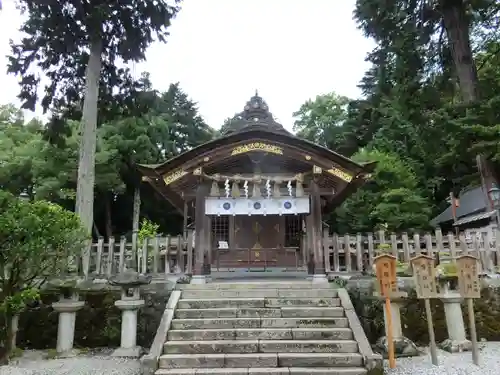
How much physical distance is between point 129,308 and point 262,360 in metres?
3.27

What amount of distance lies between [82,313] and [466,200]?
22351mm

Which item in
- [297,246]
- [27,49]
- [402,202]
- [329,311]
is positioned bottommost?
[329,311]

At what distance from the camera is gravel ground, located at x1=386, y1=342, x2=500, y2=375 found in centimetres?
620

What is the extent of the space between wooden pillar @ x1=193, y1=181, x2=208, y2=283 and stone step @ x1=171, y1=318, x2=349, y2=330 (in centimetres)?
193

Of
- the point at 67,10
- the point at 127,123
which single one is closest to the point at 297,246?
the point at 67,10

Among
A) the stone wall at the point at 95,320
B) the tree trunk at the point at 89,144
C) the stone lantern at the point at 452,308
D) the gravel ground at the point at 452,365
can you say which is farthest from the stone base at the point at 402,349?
the tree trunk at the point at 89,144

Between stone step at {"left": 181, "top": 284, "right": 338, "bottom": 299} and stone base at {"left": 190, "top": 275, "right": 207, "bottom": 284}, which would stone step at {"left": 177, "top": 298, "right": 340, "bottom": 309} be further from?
stone base at {"left": 190, "top": 275, "right": 207, "bottom": 284}

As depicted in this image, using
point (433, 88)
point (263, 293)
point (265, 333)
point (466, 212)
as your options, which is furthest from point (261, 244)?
point (466, 212)

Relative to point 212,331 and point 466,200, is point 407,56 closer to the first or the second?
point 466,200

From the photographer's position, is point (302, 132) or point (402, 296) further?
point (302, 132)

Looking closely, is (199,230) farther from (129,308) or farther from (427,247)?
(427,247)

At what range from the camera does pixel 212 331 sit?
7.07m

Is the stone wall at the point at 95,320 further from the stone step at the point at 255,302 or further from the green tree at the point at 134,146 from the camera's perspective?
the green tree at the point at 134,146

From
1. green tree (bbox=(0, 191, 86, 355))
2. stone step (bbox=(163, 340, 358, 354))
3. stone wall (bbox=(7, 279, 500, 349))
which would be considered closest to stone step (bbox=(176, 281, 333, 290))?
stone wall (bbox=(7, 279, 500, 349))
